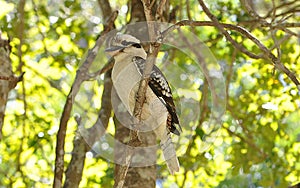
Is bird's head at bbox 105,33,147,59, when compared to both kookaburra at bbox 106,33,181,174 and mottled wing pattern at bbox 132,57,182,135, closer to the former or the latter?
kookaburra at bbox 106,33,181,174

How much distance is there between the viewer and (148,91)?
4609 mm

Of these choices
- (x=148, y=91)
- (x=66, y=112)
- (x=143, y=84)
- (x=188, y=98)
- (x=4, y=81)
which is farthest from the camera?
(x=188, y=98)

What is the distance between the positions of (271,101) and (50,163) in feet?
8.82

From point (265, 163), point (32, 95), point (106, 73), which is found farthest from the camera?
point (32, 95)

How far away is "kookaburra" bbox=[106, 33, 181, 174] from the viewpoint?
4.58m

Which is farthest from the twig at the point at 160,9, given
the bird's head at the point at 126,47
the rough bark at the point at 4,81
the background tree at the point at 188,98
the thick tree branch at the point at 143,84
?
the background tree at the point at 188,98

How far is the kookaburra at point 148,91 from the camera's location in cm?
458

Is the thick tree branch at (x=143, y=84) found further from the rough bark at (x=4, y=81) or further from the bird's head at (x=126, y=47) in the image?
the rough bark at (x=4, y=81)

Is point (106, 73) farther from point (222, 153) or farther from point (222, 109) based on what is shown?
point (222, 153)

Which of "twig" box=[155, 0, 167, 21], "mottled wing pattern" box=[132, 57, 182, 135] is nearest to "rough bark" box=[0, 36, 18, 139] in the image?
"mottled wing pattern" box=[132, 57, 182, 135]

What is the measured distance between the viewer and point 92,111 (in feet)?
20.2

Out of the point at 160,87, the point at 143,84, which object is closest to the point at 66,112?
the point at 160,87

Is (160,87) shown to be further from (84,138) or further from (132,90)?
(84,138)

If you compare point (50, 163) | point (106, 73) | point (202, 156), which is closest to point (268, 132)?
point (202, 156)
